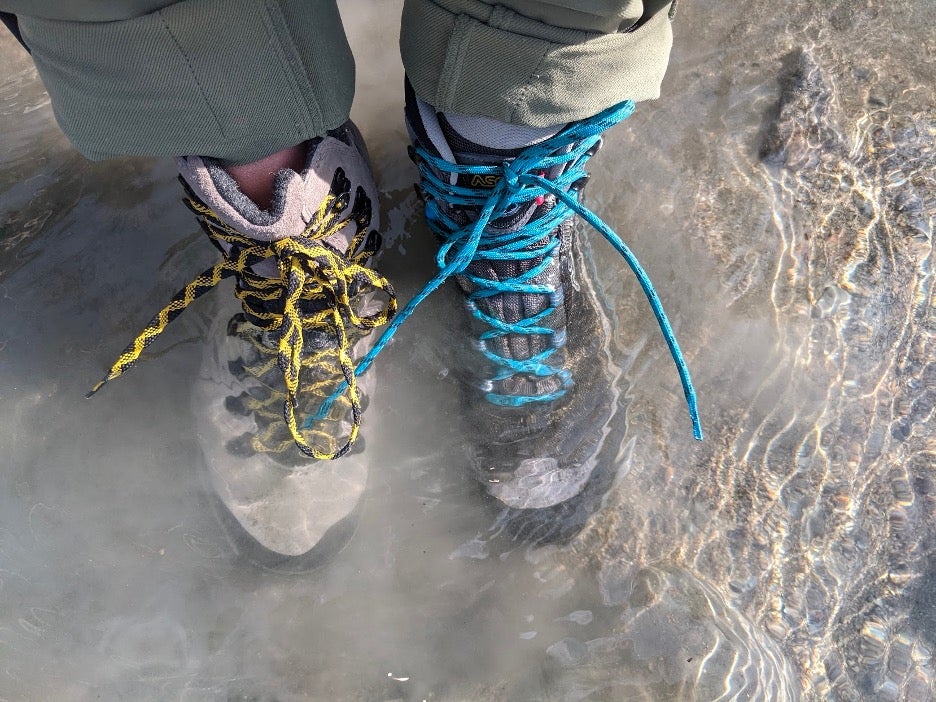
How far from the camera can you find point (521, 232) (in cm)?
137

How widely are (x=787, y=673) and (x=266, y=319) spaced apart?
129cm

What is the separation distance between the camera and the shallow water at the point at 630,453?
151 cm

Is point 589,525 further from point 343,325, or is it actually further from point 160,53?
point 160,53

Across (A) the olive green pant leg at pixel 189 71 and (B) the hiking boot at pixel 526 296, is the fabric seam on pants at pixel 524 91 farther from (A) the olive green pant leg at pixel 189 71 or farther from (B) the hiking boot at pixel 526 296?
(A) the olive green pant leg at pixel 189 71

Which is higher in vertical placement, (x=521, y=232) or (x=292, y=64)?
(x=292, y=64)

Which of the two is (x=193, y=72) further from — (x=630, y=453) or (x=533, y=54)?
(x=630, y=453)

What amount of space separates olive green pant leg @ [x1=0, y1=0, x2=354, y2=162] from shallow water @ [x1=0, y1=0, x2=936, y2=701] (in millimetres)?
507

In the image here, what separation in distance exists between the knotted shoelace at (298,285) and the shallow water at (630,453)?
9.1 inches

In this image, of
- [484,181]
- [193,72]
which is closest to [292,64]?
[193,72]

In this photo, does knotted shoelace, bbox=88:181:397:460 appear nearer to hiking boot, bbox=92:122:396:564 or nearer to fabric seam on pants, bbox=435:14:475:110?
hiking boot, bbox=92:122:396:564

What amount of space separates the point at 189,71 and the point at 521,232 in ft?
2.06

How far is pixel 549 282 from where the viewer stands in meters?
1.49

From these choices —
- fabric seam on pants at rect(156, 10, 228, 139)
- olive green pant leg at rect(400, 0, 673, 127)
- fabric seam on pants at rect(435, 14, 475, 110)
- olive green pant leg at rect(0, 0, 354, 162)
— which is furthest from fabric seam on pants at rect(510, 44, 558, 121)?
fabric seam on pants at rect(156, 10, 228, 139)

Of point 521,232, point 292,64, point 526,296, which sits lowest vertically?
point 526,296
